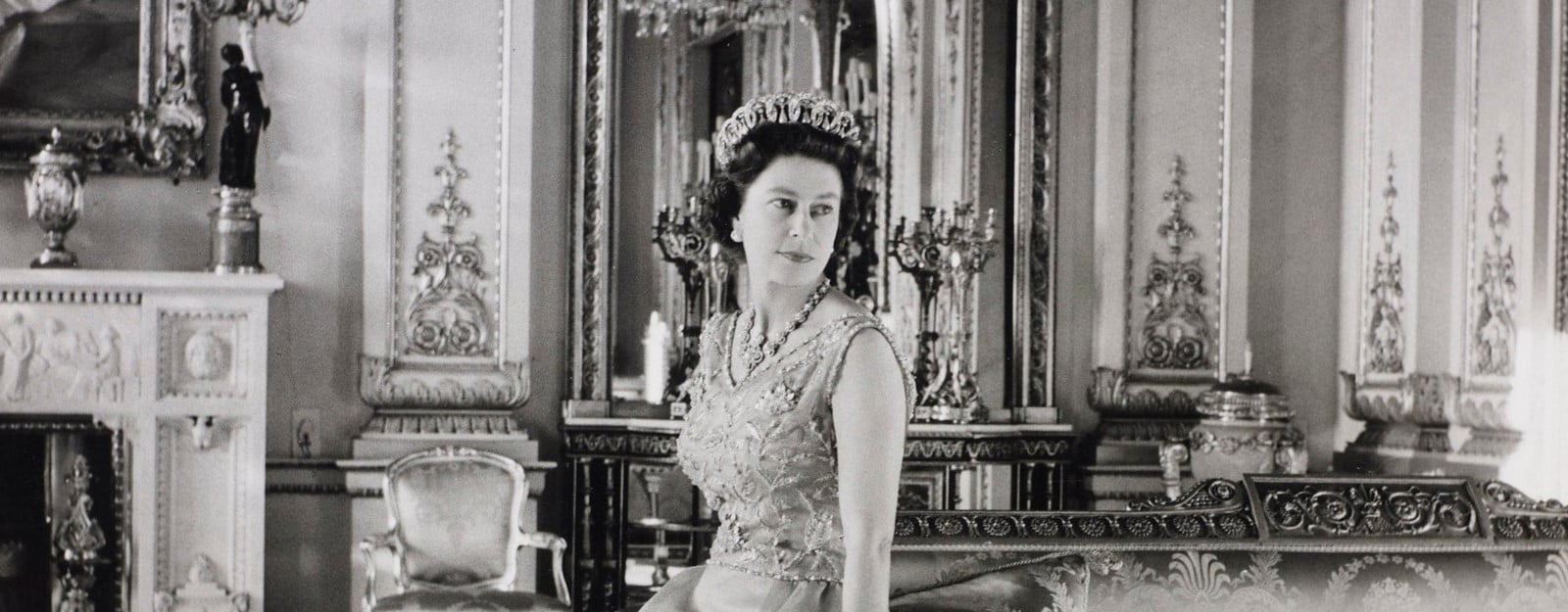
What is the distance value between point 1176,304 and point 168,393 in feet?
10.5

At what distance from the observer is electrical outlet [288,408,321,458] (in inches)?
198

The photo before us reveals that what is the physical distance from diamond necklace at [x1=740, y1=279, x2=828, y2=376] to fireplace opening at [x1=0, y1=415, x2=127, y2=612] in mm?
3108

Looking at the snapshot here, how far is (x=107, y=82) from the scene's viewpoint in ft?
16.0

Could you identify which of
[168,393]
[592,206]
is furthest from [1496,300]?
[168,393]

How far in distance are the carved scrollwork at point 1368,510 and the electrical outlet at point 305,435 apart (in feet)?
10.5

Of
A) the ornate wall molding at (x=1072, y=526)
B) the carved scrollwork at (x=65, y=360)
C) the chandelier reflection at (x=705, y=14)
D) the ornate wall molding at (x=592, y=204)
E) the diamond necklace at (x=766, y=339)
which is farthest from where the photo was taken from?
the chandelier reflection at (x=705, y=14)

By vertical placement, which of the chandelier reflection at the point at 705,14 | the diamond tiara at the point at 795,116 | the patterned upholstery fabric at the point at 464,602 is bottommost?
the patterned upholstery fabric at the point at 464,602

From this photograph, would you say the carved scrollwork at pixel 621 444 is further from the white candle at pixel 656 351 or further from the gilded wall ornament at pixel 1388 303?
the gilded wall ornament at pixel 1388 303

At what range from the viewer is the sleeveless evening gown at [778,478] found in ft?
6.05

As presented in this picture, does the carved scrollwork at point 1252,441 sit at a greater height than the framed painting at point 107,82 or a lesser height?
lesser

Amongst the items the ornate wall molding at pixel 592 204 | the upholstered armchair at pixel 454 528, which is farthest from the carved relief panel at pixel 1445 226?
the upholstered armchair at pixel 454 528

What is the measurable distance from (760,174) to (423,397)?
3.39 metres

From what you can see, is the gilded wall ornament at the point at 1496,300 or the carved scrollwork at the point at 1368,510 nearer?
the carved scrollwork at the point at 1368,510

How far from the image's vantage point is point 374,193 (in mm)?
5008
